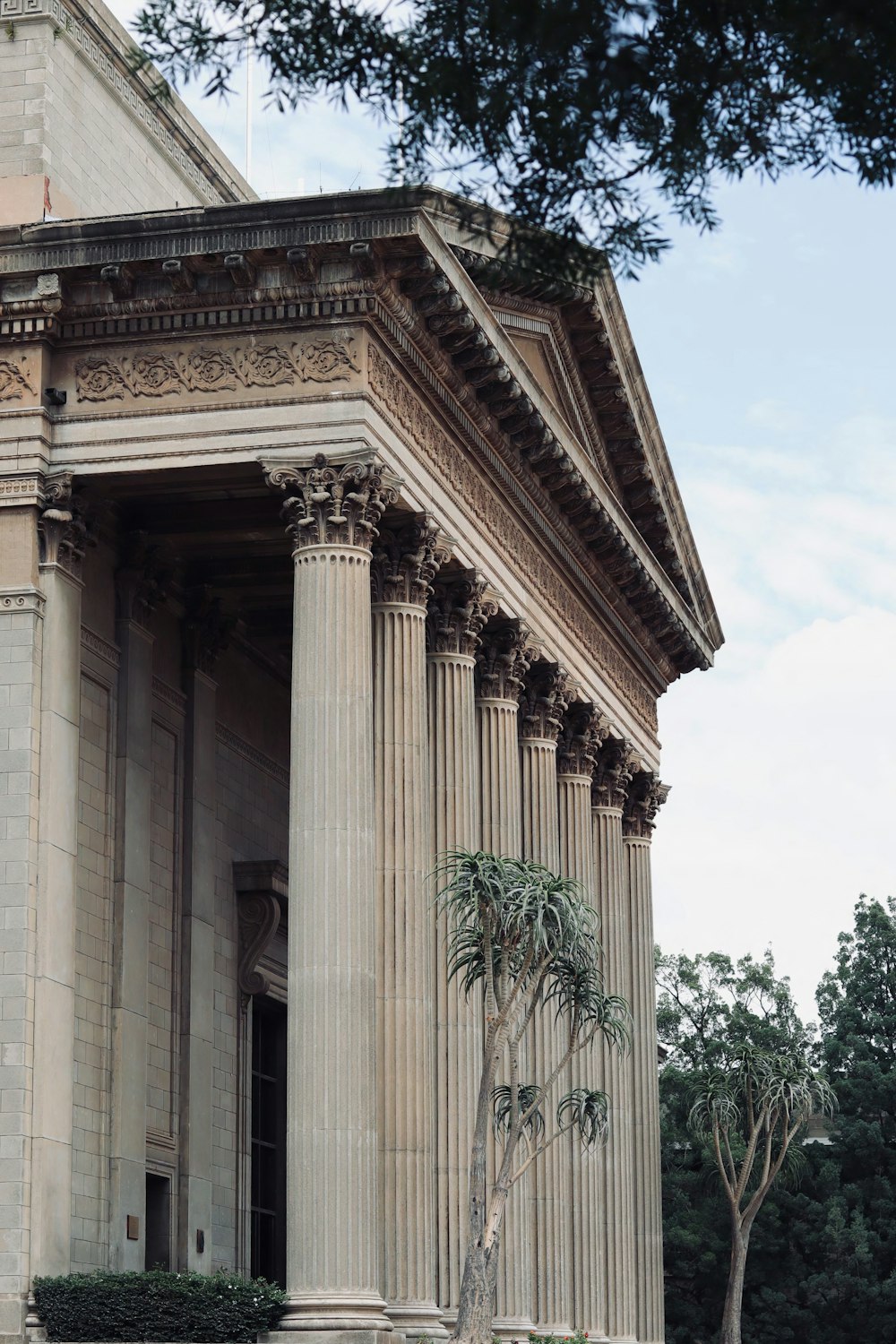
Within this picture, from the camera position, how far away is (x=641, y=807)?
153 ft

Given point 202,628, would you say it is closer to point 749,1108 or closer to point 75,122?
point 75,122

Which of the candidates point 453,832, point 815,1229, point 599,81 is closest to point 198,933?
point 453,832

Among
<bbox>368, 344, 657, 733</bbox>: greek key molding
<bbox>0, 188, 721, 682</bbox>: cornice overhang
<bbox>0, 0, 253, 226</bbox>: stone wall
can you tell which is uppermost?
<bbox>0, 0, 253, 226</bbox>: stone wall

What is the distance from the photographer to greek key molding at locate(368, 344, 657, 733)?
96.6 feet

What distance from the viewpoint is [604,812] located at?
43.9m

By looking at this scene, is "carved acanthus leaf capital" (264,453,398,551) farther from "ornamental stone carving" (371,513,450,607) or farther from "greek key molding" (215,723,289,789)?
"greek key molding" (215,723,289,789)

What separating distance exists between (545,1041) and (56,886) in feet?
37.0

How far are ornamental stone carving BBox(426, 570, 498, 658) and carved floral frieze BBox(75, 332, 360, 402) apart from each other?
16.2 feet

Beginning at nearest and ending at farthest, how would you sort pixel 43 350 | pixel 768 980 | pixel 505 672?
pixel 43 350 → pixel 505 672 → pixel 768 980

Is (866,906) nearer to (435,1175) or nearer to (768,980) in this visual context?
(768,980)

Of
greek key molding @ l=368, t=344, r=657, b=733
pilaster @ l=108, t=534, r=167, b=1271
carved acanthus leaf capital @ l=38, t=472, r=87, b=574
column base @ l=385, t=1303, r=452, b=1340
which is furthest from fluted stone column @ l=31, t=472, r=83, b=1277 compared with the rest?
greek key molding @ l=368, t=344, r=657, b=733

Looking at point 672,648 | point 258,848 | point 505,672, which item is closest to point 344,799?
point 505,672

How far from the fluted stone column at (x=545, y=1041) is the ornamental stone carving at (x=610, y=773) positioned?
13.8 ft

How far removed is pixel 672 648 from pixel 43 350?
21588 mm
